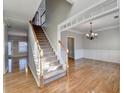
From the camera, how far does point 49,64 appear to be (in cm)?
404

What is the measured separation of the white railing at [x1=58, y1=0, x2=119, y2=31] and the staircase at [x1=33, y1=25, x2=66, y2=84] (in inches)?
51.7

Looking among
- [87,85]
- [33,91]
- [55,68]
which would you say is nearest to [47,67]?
[55,68]

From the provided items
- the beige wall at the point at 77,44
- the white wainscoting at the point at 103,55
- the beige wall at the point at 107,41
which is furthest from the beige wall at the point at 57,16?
the white wainscoting at the point at 103,55

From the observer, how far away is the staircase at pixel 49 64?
3336 millimetres

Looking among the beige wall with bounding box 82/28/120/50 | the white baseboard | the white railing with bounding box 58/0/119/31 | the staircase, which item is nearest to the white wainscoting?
the white baseboard

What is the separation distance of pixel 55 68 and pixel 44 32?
114 inches

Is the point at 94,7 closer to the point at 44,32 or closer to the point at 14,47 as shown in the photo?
the point at 44,32

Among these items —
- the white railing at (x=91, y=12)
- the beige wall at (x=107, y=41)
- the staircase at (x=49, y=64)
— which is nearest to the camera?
the white railing at (x=91, y=12)

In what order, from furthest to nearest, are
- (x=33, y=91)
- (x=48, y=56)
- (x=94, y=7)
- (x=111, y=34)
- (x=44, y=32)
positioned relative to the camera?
(x=111, y=34) < (x=44, y=32) < (x=48, y=56) < (x=94, y=7) < (x=33, y=91)

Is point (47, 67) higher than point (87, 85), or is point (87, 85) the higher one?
point (47, 67)

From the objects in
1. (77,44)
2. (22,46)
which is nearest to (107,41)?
(77,44)

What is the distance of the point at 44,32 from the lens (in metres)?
6.03

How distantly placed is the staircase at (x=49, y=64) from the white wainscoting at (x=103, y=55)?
4602mm

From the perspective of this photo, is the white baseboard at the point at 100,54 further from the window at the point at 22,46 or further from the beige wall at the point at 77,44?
the window at the point at 22,46
